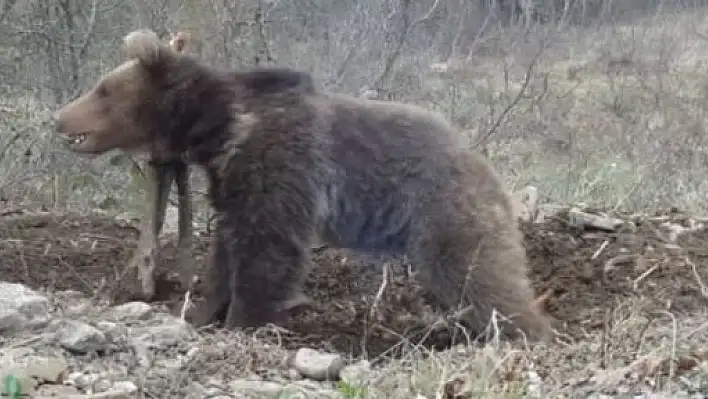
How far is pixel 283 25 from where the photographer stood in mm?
11680

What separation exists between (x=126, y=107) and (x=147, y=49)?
34 centimetres

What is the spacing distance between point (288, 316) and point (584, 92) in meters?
10.9

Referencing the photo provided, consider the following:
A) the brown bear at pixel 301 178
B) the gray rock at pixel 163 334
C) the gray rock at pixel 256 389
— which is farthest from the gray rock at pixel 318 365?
the brown bear at pixel 301 178

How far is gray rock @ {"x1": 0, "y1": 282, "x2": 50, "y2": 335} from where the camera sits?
4.61 metres

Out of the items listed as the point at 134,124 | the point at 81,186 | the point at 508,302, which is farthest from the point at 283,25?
the point at 508,302

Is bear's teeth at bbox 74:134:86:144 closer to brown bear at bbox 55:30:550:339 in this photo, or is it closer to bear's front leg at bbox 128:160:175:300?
brown bear at bbox 55:30:550:339

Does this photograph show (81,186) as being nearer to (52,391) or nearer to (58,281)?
(58,281)

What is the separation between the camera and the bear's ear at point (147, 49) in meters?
6.28

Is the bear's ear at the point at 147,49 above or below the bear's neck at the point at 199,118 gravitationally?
above

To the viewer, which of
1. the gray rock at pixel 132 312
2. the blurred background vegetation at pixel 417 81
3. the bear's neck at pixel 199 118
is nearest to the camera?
the gray rock at pixel 132 312

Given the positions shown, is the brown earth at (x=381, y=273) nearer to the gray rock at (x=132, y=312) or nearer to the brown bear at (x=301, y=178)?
the brown bear at (x=301, y=178)

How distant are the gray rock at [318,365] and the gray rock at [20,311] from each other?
98 cm

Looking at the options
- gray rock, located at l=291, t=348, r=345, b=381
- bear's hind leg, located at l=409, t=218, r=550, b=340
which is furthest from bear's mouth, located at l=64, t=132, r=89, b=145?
gray rock, located at l=291, t=348, r=345, b=381

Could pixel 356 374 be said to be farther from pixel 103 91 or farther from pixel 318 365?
pixel 103 91
